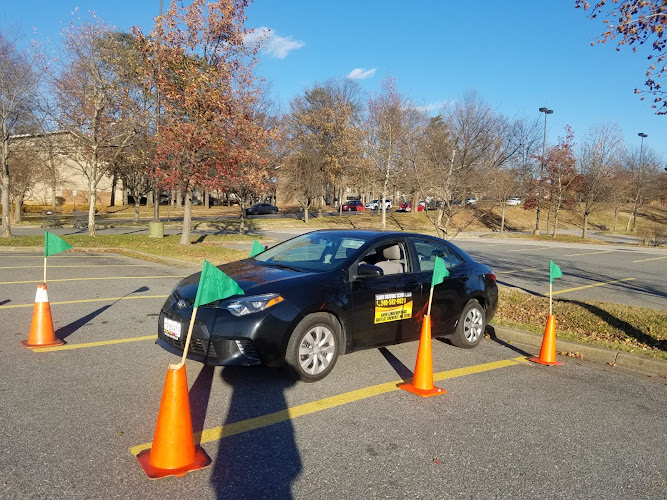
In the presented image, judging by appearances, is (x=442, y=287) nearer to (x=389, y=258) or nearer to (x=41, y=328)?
(x=389, y=258)

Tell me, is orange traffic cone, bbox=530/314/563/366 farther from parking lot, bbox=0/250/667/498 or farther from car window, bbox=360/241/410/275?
car window, bbox=360/241/410/275

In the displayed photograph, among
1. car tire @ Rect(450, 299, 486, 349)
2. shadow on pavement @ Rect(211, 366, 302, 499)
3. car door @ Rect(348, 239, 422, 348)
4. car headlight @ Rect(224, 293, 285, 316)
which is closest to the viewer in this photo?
shadow on pavement @ Rect(211, 366, 302, 499)

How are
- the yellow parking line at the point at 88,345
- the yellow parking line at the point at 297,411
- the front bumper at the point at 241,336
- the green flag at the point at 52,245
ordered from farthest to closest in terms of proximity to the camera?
the green flag at the point at 52,245 → the yellow parking line at the point at 88,345 → the front bumper at the point at 241,336 → the yellow parking line at the point at 297,411

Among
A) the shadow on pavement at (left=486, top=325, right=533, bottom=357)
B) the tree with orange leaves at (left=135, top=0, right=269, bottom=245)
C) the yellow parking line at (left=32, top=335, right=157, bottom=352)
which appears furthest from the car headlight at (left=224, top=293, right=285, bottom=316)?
the tree with orange leaves at (left=135, top=0, right=269, bottom=245)

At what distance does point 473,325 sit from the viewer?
6.64 m

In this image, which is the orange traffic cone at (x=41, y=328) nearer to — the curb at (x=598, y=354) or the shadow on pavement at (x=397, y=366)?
the shadow on pavement at (x=397, y=366)

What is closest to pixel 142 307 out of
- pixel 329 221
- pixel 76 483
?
pixel 76 483

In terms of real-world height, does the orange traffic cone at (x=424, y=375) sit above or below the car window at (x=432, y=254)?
Answer: below

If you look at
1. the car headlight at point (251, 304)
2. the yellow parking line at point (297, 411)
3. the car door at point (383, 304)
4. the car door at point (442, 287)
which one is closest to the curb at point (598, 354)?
the car door at point (442, 287)

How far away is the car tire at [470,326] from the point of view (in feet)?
21.2

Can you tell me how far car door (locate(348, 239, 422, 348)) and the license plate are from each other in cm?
168

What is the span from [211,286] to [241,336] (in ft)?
3.33

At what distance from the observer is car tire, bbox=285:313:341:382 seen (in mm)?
4797

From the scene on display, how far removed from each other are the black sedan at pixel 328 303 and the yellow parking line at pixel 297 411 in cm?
44
